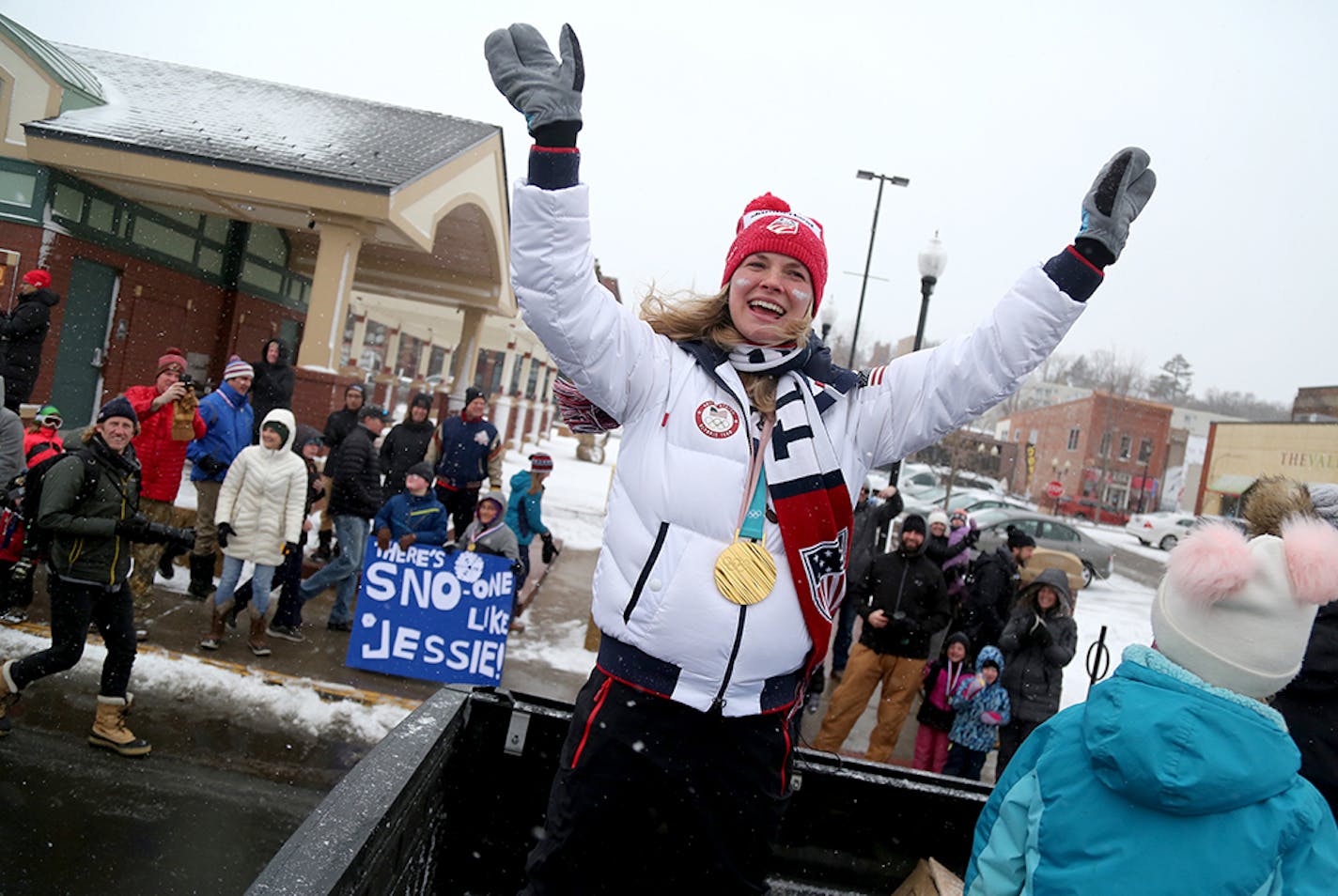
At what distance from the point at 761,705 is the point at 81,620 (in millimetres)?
4121

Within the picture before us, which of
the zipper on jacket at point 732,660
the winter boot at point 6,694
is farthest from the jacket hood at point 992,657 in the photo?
the winter boot at point 6,694

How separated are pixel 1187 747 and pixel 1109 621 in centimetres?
1581

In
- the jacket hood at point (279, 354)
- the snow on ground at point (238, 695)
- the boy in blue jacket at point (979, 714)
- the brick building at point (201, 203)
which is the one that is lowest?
the snow on ground at point (238, 695)

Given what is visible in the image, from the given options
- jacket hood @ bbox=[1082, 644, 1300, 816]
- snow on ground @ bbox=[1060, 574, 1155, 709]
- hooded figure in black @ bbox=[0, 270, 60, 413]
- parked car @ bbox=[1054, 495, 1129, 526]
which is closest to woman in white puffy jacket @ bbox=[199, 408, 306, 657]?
hooded figure in black @ bbox=[0, 270, 60, 413]

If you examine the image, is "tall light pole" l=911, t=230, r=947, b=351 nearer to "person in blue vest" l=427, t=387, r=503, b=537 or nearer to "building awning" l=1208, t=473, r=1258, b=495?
"person in blue vest" l=427, t=387, r=503, b=537

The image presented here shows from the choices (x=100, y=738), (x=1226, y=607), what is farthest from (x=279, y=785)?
(x=1226, y=607)

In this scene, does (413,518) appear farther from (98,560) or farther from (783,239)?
(783,239)

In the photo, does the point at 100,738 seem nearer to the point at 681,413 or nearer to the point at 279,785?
the point at 279,785

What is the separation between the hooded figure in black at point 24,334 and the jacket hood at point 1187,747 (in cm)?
878

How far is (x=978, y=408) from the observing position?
198 centimetres

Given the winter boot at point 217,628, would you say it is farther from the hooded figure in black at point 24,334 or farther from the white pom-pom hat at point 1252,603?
the white pom-pom hat at point 1252,603

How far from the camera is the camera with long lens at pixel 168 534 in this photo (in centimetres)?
455

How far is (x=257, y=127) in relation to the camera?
42.1ft

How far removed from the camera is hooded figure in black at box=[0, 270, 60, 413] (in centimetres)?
766
